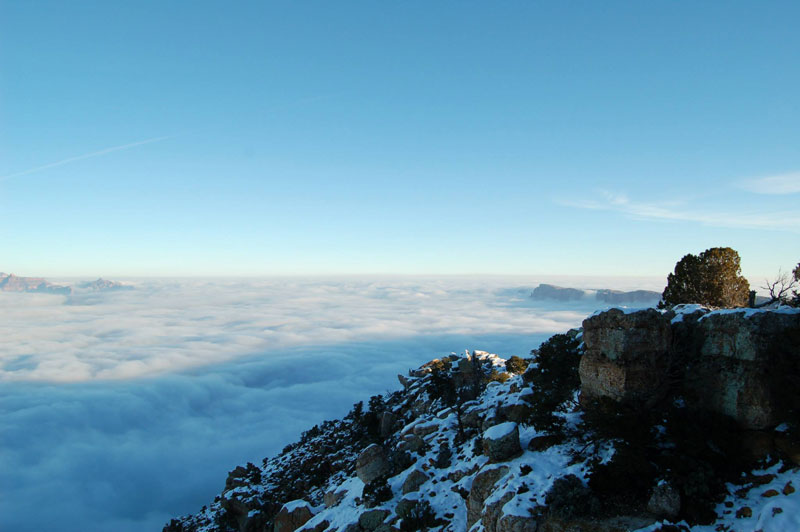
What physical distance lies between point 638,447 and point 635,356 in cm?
504

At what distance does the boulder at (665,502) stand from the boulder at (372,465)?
2410 centimetres

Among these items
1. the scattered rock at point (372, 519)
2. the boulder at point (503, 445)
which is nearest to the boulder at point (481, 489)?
the boulder at point (503, 445)

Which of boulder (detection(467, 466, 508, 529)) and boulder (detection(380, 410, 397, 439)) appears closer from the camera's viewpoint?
boulder (detection(467, 466, 508, 529))

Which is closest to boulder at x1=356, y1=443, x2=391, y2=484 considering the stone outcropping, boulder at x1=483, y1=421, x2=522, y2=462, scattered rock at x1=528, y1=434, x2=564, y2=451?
boulder at x1=483, y1=421, x2=522, y2=462

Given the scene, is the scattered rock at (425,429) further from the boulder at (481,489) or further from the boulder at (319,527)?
the boulder at (481,489)

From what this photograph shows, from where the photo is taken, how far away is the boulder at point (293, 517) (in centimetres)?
3381

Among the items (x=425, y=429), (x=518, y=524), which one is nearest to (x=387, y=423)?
(x=425, y=429)

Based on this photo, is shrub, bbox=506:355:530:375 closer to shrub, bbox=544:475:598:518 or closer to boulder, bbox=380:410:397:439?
boulder, bbox=380:410:397:439

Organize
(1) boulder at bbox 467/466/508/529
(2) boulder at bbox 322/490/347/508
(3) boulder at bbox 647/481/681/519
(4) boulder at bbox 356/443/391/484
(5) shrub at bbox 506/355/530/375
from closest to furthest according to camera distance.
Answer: (3) boulder at bbox 647/481/681/519
(1) boulder at bbox 467/466/508/529
(4) boulder at bbox 356/443/391/484
(2) boulder at bbox 322/490/347/508
(5) shrub at bbox 506/355/530/375

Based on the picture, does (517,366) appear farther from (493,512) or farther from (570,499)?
(570,499)

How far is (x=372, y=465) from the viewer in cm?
3519

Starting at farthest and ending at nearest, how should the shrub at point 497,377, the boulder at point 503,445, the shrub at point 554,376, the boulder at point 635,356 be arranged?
1. the shrub at point 497,377
2. the shrub at point 554,376
3. the boulder at point 503,445
4. the boulder at point 635,356

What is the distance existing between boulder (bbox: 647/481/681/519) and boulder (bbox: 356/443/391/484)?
2410cm

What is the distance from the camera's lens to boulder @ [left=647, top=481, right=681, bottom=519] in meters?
15.6
